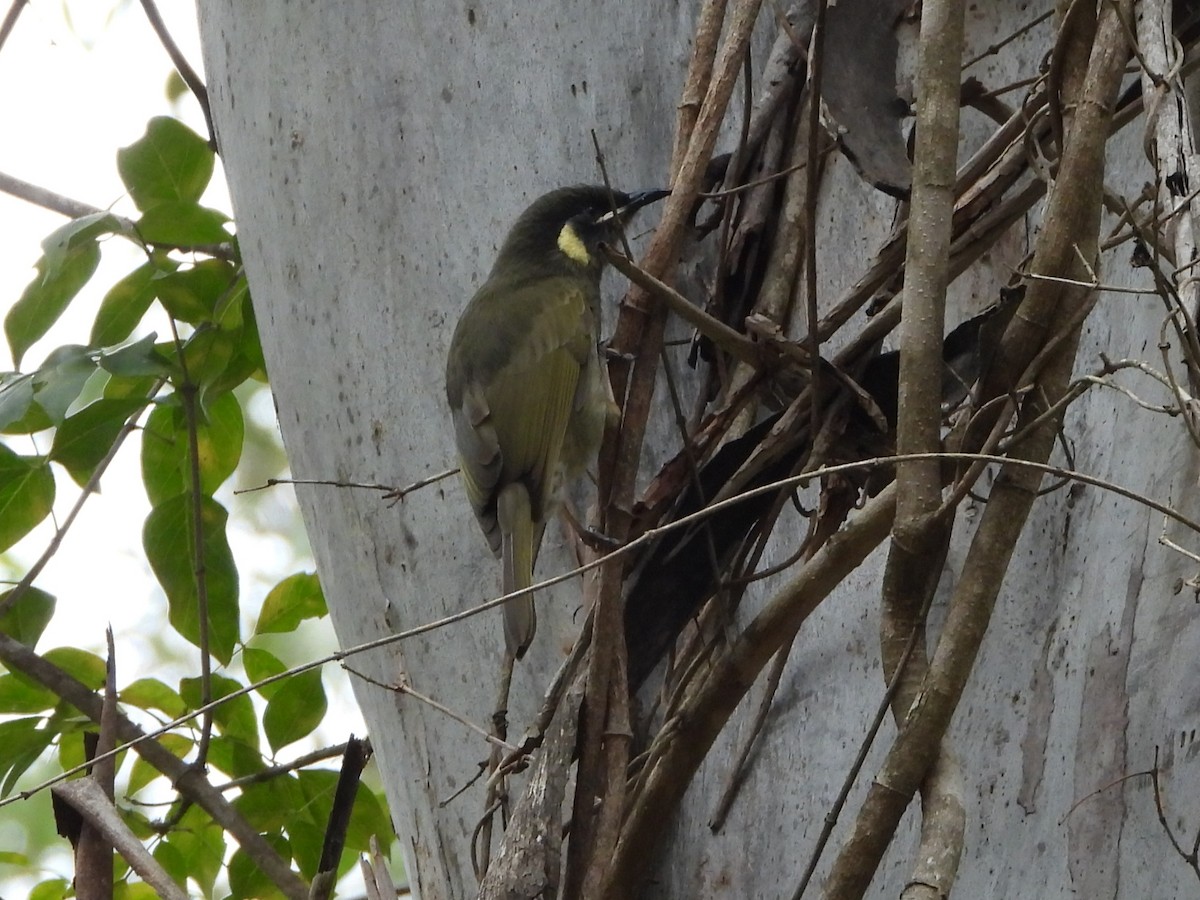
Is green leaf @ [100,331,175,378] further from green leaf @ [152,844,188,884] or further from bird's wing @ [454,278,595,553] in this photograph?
green leaf @ [152,844,188,884]

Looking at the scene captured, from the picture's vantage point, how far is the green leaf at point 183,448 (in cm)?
335

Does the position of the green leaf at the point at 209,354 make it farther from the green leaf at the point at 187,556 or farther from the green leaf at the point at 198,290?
the green leaf at the point at 187,556

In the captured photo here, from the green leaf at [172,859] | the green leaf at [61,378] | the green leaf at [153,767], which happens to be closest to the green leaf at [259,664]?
the green leaf at [153,767]

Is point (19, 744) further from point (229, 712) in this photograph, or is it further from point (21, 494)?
point (21, 494)

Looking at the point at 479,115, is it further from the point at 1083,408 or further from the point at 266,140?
the point at 1083,408

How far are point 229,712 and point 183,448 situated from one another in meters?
0.61

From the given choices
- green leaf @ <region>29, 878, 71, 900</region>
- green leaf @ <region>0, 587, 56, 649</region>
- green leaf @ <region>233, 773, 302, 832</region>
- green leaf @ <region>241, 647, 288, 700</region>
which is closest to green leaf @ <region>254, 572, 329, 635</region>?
green leaf @ <region>241, 647, 288, 700</region>

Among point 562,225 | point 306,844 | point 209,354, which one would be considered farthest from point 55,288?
point 306,844

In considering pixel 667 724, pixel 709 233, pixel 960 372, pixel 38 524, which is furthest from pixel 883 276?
pixel 38 524

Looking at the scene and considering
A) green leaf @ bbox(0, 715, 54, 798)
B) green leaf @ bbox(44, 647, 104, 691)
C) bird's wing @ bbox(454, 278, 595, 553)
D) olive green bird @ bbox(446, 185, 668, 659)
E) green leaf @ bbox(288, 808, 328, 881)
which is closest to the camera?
olive green bird @ bbox(446, 185, 668, 659)

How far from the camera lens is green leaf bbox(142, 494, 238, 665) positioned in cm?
322

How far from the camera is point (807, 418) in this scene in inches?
88.0

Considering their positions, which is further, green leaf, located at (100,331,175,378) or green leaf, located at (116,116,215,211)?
green leaf, located at (116,116,215,211)

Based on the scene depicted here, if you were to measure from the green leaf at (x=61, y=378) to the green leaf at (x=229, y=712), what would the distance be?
773mm
